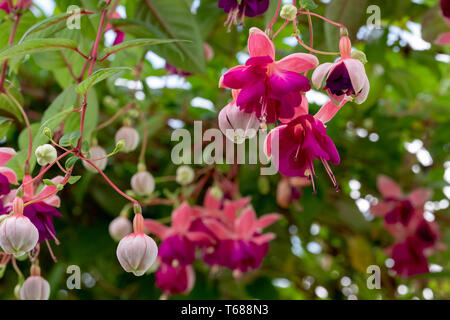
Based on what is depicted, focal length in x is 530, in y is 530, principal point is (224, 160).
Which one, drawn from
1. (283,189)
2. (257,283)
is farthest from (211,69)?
(257,283)

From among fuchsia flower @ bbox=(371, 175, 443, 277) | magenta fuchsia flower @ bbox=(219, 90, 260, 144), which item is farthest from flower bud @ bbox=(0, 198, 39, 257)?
fuchsia flower @ bbox=(371, 175, 443, 277)

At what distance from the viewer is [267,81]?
541 mm

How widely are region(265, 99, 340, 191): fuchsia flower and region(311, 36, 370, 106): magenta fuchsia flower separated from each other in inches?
1.4

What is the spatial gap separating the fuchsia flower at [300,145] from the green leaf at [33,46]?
0.26 meters

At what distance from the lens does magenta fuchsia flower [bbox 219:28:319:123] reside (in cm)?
52

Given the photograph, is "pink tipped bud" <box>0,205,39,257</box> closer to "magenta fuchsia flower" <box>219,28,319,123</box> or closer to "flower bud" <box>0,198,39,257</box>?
"flower bud" <box>0,198,39,257</box>

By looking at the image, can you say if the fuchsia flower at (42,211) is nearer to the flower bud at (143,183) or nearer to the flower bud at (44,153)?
the flower bud at (44,153)

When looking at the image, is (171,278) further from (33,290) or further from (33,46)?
(33,46)

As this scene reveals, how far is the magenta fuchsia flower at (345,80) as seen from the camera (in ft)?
1.68

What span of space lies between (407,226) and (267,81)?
3.16 feet

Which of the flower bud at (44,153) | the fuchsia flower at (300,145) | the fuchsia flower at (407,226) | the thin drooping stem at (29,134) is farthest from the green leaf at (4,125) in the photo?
the fuchsia flower at (407,226)

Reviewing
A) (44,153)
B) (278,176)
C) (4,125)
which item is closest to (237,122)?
(44,153)
